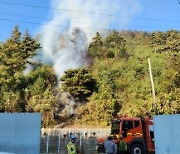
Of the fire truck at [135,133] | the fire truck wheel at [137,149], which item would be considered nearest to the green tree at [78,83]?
the fire truck at [135,133]

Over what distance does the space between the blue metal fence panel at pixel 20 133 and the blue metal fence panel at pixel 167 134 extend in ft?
18.7

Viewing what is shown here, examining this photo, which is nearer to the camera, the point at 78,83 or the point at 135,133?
the point at 135,133

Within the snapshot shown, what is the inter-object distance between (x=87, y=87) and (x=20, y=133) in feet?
54.3

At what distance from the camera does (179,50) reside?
40.3m

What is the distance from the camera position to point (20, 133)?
57.7 ft

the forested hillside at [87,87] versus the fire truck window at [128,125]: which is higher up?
the forested hillside at [87,87]

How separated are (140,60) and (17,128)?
24.9m

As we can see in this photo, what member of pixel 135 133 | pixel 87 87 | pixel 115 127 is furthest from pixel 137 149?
pixel 87 87

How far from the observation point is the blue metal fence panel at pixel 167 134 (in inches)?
615

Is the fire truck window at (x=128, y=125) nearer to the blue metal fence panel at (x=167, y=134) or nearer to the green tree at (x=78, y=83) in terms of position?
the blue metal fence panel at (x=167, y=134)

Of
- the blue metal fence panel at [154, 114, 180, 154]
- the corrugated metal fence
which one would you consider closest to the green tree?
the corrugated metal fence

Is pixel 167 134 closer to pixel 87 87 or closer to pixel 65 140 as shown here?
pixel 65 140

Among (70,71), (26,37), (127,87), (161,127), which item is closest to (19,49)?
(26,37)

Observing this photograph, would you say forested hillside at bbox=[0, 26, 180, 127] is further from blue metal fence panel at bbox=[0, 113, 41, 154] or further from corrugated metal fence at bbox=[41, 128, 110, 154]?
blue metal fence panel at bbox=[0, 113, 41, 154]
